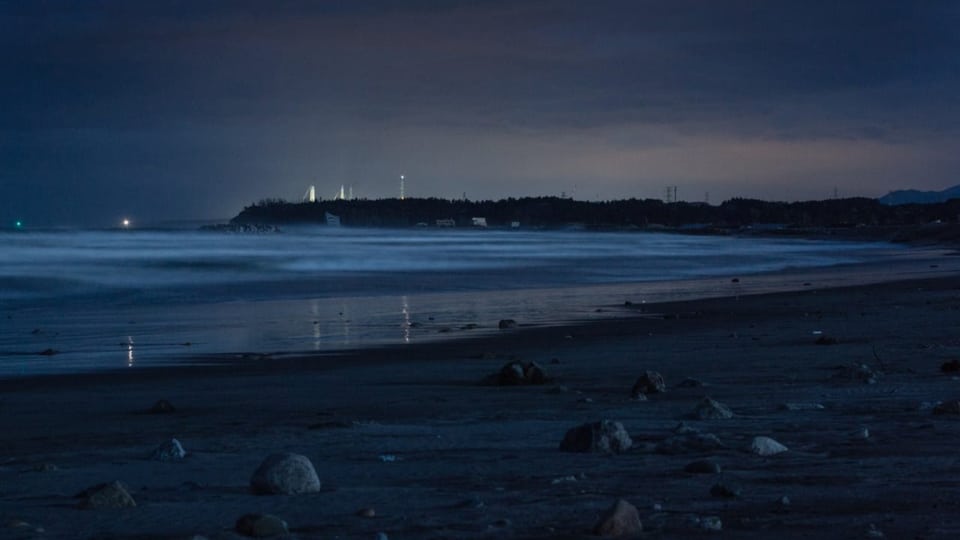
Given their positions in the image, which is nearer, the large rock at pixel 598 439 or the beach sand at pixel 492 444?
the beach sand at pixel 492 444

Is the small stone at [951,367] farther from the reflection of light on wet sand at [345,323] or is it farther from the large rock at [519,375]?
the reflection of light on wet sand at [345,323]

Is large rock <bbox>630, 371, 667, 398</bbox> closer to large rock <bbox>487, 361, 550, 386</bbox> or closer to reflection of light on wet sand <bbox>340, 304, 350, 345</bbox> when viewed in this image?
large rock <bbox>487, 361, 550, 386</bbox>

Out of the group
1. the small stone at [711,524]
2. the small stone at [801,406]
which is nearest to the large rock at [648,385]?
the small stone at [801,406]

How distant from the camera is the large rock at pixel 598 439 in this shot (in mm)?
5371

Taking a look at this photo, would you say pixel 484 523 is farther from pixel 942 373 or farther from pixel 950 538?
pixel 942 373

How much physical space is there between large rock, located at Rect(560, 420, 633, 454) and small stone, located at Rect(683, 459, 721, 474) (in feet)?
1.66

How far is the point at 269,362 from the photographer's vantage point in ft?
35.6

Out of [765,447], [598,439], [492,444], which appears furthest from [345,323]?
[765,447]

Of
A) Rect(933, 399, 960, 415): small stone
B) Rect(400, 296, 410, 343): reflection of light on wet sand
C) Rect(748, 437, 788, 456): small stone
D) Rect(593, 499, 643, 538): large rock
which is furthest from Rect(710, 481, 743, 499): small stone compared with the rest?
Rect(400, 296, 410, 343): reflection of light on wet sand

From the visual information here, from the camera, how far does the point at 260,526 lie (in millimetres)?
3908

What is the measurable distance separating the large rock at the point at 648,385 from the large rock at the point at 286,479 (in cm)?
338

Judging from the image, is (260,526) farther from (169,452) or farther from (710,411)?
(710,411)

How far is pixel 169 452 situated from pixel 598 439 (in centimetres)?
197

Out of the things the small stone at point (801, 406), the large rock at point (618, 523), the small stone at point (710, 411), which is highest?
the large rock at point (618, 523)
